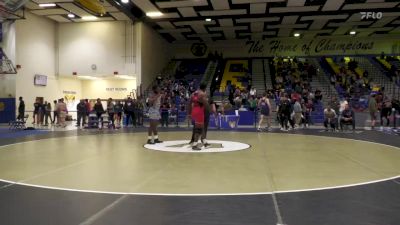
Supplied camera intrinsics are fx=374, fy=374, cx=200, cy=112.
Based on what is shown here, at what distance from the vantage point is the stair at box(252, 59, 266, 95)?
90.8ft

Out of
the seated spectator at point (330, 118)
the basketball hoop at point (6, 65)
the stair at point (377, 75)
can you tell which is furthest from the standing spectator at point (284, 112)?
the basketball hoop at point (6, 65)

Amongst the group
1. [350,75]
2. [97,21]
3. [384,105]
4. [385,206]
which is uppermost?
[97,21]

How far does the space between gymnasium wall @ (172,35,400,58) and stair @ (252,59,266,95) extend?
1299mm

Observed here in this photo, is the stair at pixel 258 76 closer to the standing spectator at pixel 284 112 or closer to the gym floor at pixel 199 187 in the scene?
the standing spectator at pixel 284 112

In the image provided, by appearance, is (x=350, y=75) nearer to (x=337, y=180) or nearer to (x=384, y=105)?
(x=384, y=105)

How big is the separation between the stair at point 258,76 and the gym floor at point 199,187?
62.4ft

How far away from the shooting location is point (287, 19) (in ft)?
82.0

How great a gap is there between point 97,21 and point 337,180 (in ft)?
70.9

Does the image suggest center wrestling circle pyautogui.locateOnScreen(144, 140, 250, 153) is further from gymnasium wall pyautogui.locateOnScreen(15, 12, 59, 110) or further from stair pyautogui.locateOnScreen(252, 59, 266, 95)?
stair pyautogui.locateOnScreen(252, 59, 266, 95)

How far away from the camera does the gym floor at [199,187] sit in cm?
381

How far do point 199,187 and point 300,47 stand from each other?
30.0 metres

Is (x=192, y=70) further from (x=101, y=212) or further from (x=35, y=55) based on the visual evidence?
(x=101, y=212)

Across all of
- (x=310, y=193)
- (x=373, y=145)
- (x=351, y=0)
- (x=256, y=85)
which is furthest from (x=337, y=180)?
(x=256, y=85)

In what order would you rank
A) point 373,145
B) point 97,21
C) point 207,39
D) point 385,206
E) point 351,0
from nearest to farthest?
1. point 385,206
2. point 373,145
3. point 351,0
4. point 97,21
5. point 207,39
